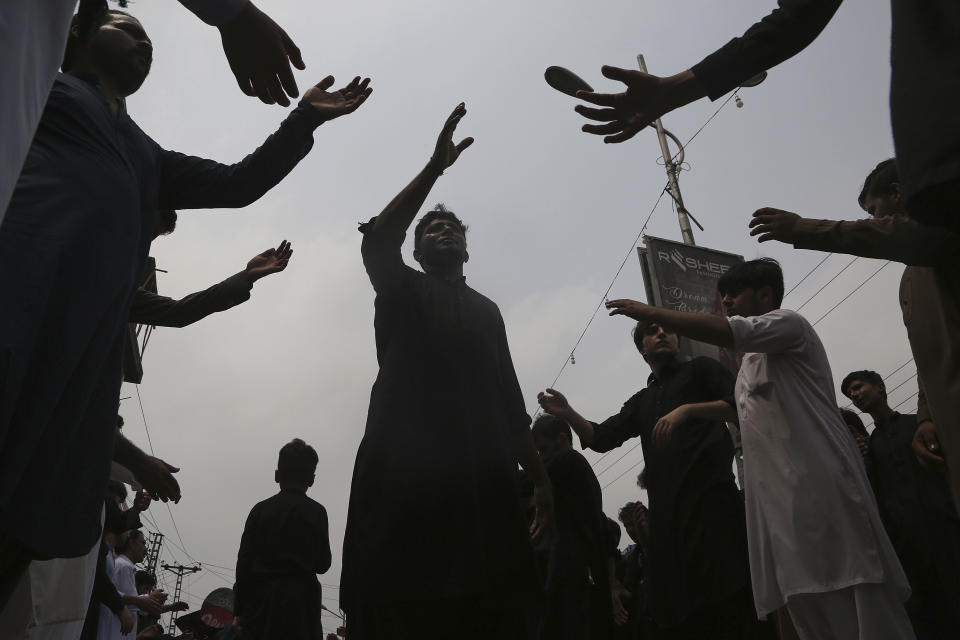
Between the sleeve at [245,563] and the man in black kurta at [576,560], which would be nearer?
the man in black kurta at [576,560]

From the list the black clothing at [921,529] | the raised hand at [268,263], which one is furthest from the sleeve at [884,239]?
the black clothing at [921,529]

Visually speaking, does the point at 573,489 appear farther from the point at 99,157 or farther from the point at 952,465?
the point at 99,157

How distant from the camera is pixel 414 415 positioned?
2521 millimetres

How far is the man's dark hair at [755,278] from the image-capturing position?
361 centimetres

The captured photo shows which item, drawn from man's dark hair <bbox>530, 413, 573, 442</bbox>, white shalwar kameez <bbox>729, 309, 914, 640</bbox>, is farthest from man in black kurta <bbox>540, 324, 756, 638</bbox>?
man's dark hair <bbox>530, 413, 573, 442</bbox>

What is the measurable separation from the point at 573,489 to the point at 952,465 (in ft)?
12.0

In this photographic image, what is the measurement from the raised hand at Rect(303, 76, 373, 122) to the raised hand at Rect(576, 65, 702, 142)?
28.0 inches

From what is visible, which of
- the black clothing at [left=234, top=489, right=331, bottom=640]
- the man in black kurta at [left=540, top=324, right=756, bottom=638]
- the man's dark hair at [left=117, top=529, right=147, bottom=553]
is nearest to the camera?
the man in black kurta at [left=540, top=324, right=756, bottom=638]

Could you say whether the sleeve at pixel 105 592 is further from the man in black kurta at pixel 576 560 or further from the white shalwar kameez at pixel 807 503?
the white shalwar kameez at pixel 807 503

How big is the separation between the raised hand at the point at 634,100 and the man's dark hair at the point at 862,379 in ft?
12.6

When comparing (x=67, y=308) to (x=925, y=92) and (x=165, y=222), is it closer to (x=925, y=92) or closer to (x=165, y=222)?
(x=925, y=92)

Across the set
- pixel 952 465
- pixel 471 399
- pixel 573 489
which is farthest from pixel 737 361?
pixel 952 465

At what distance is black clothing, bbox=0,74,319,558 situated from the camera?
1.30 m

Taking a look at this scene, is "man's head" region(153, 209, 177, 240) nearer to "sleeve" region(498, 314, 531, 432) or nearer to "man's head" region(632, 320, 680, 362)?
"sleeve" region(498, 314, 531, 432)
